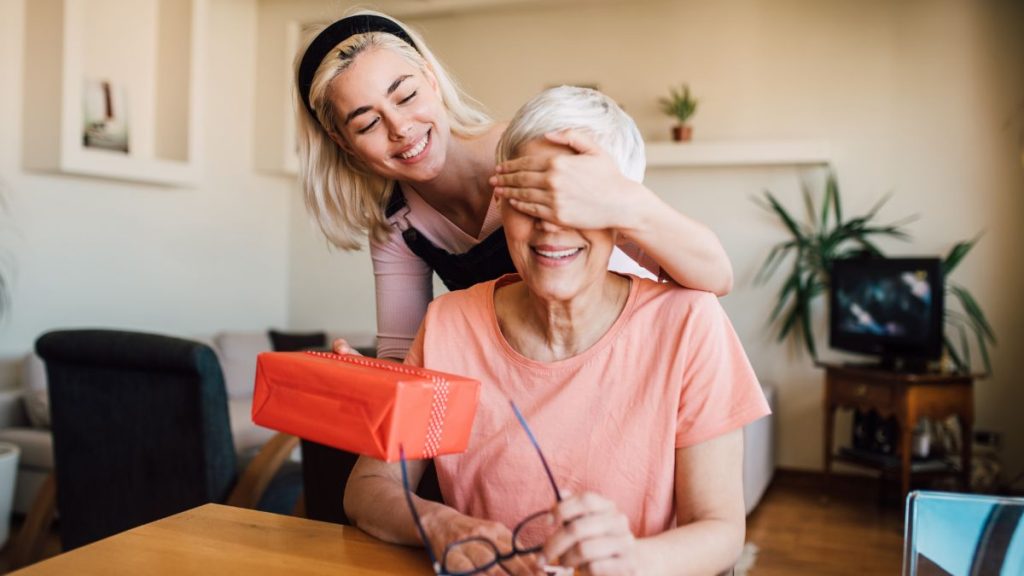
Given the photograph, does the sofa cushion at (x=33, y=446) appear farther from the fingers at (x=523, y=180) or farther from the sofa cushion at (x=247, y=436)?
the fingers at (x=523, y=180)

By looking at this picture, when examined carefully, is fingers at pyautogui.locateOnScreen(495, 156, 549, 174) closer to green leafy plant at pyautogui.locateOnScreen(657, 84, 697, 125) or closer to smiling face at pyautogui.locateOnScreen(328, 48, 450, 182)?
smiling face at pyautogui.locateOnScreen(328, 48, 450, 182)

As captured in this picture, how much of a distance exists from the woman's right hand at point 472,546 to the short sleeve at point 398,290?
0.71m

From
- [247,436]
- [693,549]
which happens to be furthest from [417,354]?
[247,436]

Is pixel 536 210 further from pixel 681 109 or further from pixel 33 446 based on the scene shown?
pixel 681 109

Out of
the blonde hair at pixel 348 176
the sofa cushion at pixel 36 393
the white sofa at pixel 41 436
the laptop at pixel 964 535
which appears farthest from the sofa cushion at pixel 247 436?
the laptop at pixel 964 535

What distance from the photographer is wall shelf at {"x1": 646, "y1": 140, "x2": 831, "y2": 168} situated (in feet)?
16.2

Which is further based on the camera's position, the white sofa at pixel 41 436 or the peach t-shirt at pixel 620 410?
the white sofa at pixel 41 436

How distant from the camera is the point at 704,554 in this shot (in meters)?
1.06

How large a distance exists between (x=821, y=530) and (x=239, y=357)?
345 cm

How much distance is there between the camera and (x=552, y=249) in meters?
1.16

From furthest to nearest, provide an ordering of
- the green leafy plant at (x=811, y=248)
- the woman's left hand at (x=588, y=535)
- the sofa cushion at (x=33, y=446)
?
Result: 1. the green leafy plant at (x=811, y=248)
2. the sofa cushion at (x=33, y=446)
3. the woman's left hand at (x=588, y=535)

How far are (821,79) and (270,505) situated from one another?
3.94 m

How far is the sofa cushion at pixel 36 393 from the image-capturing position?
156 inches

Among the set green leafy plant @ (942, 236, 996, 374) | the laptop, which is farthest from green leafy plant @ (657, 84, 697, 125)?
the laptop
